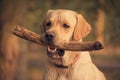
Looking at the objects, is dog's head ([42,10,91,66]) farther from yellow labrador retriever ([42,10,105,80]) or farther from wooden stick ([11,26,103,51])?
wooden stick ([11,26,103,51])

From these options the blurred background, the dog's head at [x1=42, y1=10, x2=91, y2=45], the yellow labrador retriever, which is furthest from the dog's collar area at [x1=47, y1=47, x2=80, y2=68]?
the blurred background

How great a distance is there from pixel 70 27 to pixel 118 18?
5.70 metres

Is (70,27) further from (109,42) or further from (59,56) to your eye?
(109,42)

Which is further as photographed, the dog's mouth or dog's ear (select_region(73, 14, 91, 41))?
dog's ear (select_region(73, 14, 91, 41))

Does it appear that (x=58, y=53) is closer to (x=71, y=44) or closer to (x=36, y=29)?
(x=71, y=44)

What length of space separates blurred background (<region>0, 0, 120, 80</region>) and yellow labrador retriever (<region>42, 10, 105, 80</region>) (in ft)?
11.1

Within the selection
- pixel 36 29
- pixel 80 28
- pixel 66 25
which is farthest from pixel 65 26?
pixel 36 29

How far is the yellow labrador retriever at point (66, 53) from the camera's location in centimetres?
363

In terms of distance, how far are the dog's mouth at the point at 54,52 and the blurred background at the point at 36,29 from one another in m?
3.47

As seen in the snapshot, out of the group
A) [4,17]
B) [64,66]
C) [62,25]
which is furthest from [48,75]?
[4,17]

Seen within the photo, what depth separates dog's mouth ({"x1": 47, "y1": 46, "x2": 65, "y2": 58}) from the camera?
3586 millimetres

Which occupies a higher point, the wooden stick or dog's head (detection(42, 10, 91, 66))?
dog's head (detection(42, 10, 91, 66))

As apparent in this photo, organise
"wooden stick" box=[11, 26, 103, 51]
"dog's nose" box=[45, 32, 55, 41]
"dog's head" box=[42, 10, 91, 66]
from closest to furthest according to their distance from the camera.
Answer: "wooden stick" box=[11, 26, 103, 51] → "dog's nose" box=[45, 32, 55, 41] → "dog's head" box=[42, 10, 91, 66]

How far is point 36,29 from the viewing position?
9.59 metres
